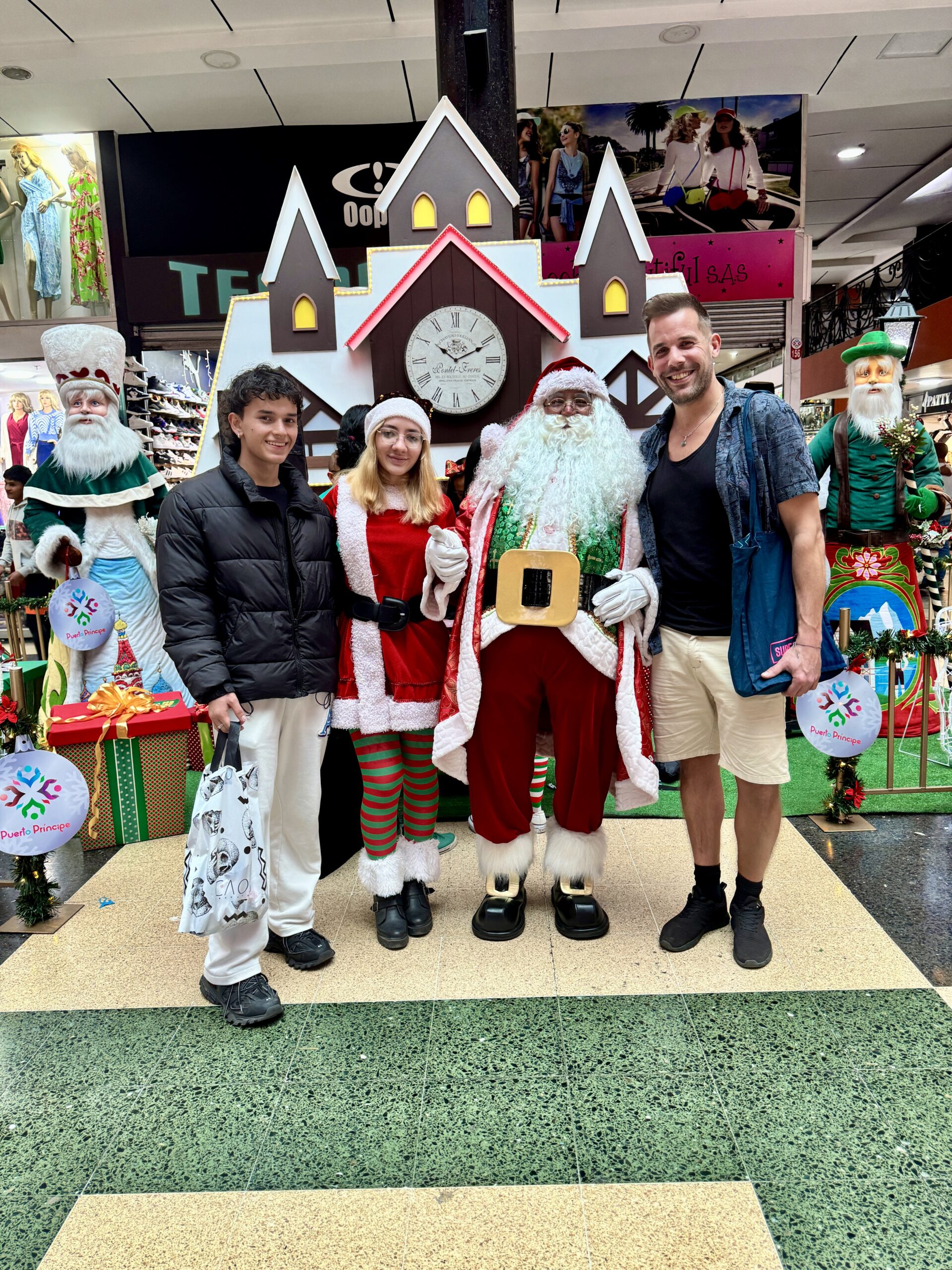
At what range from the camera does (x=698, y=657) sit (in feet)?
7.88

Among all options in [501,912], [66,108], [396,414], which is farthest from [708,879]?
[66,108]

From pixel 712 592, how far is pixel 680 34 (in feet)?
19.8

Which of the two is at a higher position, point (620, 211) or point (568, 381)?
point (620, 211)

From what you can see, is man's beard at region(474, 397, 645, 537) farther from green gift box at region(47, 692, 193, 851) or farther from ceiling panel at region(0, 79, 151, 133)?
ceiling panel at region(0, 79, 151, 133)

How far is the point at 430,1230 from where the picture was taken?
62.5 inches

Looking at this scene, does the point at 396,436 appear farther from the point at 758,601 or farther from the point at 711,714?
the point at 711,714

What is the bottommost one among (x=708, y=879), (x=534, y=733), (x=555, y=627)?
(x=708, y=879)

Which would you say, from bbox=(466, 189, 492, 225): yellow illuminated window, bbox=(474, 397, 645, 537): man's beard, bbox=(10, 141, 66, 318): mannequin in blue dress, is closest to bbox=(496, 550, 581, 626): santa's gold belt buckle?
bbox=(474, 397, 645, 537): man's beard

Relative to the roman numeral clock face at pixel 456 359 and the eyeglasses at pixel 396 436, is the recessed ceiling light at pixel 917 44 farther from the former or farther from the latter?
the eyeglasses at pixel 396 436

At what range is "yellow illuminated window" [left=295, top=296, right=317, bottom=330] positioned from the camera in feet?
12.8

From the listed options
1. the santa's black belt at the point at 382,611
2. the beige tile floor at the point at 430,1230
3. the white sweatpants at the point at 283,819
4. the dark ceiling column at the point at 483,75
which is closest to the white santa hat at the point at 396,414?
the santa's black belt at the point at 382,611

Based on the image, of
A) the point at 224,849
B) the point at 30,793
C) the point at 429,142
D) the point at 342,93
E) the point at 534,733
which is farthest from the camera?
the point at 342,93

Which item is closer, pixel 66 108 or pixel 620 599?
pixel 620 599

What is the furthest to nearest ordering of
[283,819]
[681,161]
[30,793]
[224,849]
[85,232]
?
[85,232] → [681,161] → [30,793] → [283,819] → [224,849]
